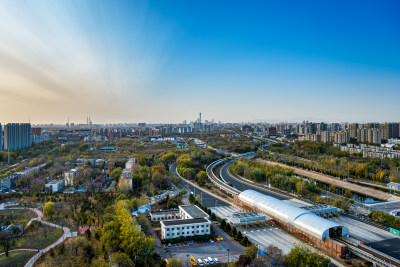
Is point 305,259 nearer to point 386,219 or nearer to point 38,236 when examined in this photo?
point 386,219

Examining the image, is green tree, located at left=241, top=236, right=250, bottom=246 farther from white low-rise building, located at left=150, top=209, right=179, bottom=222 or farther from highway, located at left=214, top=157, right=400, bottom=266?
white low-rise building, located at left=150, top=209, right=179, bottom=222

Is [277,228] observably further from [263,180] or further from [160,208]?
[263,180]

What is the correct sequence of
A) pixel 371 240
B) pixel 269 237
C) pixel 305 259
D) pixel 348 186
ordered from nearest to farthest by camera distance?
1. pixel 305 259
2. pixel 371 240
3. pixel 269 237
4. pixel 348 186

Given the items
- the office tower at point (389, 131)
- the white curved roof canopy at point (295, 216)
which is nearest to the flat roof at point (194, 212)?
the white curved roof canopy at point (295, 216)

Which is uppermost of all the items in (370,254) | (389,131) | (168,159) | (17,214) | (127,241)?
(389,131)

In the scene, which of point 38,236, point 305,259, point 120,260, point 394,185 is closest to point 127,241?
point 120,260

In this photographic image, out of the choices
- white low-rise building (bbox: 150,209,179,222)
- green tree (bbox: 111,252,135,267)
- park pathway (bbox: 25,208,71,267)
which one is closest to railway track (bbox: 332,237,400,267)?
white low-rise building (bbox: 150,209,179,222)

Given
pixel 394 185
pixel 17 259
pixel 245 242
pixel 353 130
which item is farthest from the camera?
pixel 353 130
